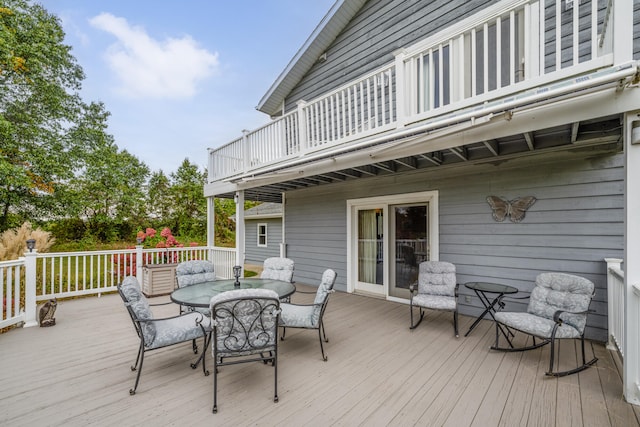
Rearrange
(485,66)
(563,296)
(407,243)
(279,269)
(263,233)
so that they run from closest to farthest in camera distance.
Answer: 1. (485,66)
2. (563,296)
3. (279,269)
4. (407,243)
5. (263,233)

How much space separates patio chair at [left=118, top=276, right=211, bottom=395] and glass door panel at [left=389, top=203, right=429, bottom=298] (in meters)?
3.85

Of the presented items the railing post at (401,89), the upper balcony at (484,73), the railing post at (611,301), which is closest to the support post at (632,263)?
the upper balcony at (484,73)

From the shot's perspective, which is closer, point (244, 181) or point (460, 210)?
point (460, 210)

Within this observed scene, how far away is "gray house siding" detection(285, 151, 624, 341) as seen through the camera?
11.4 ft

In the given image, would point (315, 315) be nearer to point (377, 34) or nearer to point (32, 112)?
point (377, 34)

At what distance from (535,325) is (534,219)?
1728 millimetres

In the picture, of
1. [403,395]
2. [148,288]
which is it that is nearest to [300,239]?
[148,288]

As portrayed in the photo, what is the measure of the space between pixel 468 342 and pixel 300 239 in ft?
15.7

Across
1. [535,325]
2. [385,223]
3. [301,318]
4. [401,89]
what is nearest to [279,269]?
[301,318]

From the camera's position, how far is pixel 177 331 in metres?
2.72

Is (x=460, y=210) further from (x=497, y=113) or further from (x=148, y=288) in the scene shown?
(x=148, y=288)

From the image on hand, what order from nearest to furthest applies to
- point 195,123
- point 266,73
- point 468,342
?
point 468,342 → point 266,73 → point 195,123

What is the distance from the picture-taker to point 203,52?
10008 millimetres

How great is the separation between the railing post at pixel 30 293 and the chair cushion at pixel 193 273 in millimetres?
2465
